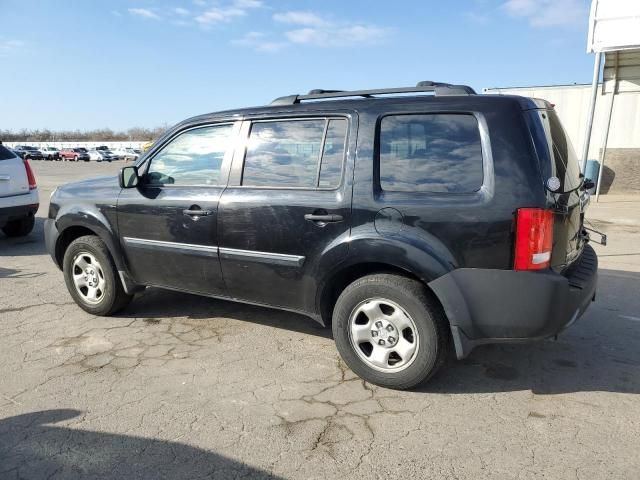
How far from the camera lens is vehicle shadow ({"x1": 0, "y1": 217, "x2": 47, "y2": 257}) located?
7.63 m

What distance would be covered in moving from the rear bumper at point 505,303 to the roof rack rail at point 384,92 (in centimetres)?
115

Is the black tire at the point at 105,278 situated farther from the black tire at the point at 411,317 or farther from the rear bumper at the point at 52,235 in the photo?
the black tire at the point at 411,317

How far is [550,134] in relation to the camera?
10.2 ft

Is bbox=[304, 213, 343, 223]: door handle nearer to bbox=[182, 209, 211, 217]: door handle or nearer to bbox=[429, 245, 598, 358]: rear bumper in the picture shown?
bbox=[429, 245, 598, 358]: rear bumper

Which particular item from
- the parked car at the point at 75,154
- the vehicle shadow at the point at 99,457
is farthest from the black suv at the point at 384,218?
the parked car at the point at 75,154

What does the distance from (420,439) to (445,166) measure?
157 cm

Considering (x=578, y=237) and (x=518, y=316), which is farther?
(x=578, y=237)

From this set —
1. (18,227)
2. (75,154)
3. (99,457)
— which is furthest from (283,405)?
(75,154)

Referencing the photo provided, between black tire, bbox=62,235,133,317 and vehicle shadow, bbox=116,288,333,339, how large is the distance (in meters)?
0.18

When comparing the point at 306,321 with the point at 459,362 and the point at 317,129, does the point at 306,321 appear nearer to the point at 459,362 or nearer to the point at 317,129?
the point at 459,362

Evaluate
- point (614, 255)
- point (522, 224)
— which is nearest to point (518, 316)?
point (522, 224)

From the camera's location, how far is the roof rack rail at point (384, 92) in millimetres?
3236

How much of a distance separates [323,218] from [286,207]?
308 millimetres

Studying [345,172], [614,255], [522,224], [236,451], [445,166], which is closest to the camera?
[236,451]
